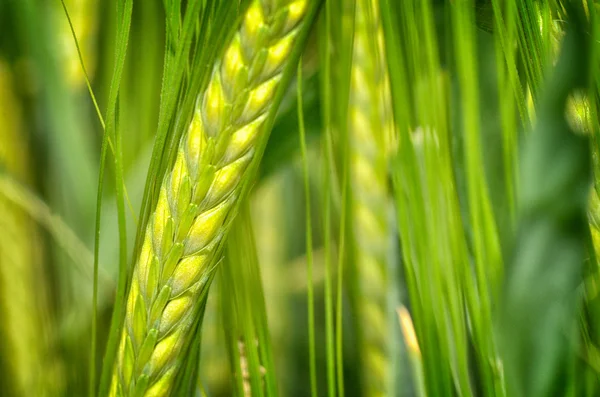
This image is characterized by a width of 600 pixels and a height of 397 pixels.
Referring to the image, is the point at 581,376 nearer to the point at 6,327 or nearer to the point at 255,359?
the point at 255,359

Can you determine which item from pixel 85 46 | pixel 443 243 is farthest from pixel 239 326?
pixel 85 46

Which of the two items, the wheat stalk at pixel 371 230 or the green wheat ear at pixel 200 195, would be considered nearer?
the green wheat ear at pixel 200 195

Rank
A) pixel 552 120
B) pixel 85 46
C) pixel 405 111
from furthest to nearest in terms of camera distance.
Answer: pixel 85 46 → pixel 405 111 → pixel 552 120

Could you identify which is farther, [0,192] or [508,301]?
[0,192]

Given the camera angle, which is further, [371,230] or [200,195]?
[371,230]
